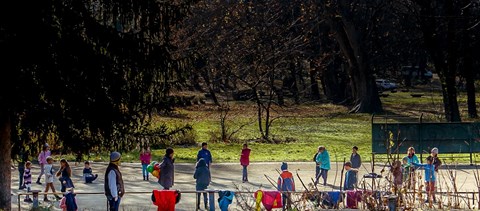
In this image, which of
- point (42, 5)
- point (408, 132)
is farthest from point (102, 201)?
point (408, 132)

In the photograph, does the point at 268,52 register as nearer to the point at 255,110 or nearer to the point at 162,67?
the point at 255,110

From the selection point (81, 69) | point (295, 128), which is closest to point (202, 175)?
point (81, 69)

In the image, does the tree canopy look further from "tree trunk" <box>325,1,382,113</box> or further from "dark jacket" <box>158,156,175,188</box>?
"tree trunk" <box>325,1,382,113</box>

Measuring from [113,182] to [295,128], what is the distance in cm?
2898

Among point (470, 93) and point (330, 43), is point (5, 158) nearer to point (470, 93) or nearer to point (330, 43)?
point (470, 93)

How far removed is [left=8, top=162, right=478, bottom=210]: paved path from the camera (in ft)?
74.3

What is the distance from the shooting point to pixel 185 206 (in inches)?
872

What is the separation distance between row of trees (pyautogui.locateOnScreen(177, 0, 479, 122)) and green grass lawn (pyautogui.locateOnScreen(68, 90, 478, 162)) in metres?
1.47

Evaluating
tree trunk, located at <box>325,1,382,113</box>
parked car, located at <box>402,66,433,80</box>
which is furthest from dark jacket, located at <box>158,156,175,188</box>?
parked car, located at <box>402,66,433,80</box>

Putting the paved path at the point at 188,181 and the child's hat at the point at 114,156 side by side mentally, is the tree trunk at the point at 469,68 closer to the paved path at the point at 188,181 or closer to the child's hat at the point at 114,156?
the paved path at the point at 188,181

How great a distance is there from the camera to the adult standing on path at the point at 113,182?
18641 millimetres

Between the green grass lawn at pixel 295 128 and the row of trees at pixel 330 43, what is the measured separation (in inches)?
57.7

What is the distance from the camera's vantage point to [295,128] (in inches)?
1858

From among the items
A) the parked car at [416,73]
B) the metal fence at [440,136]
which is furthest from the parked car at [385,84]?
the metal fence at [440,136]
